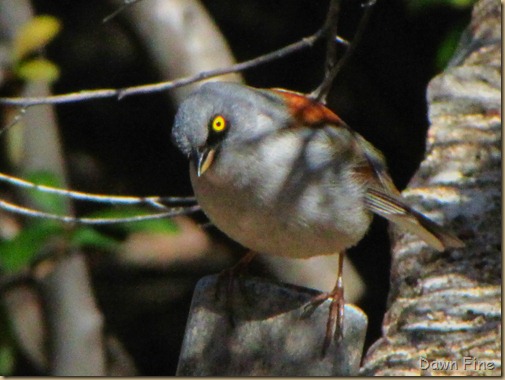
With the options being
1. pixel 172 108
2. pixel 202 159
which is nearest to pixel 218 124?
pixel 202 159

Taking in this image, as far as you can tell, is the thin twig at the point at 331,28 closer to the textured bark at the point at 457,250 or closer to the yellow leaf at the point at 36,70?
the textured bark at the point at 457,250

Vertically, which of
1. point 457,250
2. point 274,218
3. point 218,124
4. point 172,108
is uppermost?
point 218,124

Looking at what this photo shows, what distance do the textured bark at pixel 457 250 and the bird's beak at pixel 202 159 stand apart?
1117mm

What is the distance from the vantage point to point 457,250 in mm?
4812

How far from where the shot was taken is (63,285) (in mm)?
8102

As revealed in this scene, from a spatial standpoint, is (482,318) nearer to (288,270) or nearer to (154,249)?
(288,270)

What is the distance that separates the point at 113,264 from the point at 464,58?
182 inches

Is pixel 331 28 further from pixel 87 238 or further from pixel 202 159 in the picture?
pixel 87 238

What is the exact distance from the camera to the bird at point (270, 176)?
451cm

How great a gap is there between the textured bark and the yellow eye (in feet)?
3.82

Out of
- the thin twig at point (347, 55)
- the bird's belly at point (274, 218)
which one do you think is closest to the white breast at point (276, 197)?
the bird's belly at point (274, 218)

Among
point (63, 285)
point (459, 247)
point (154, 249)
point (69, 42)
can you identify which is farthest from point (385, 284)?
point (459, 247)

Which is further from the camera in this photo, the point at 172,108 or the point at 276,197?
the point at 172,108

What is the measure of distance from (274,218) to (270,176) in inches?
7.9
